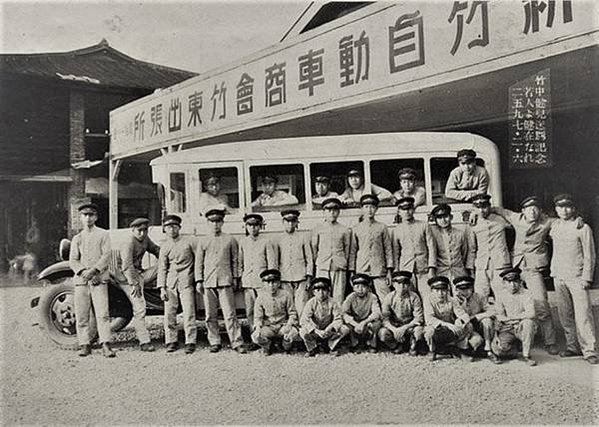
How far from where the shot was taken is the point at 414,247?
9.65 feet

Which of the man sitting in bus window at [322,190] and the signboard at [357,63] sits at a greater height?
the signboard at [357,63]

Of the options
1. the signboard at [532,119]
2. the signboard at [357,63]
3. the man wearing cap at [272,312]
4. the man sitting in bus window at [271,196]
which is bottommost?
the man wearing cap at [272,312]

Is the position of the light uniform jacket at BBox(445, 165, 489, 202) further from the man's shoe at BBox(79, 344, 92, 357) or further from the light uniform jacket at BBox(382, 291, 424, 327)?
the man's shoe at BBox(79, 344, 92, 357)

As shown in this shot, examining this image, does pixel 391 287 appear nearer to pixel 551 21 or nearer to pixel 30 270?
pixel 551 21

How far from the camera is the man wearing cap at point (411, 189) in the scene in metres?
3.03

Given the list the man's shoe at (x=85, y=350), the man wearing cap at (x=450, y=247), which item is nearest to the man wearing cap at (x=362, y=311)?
the man wearing cap at (x=450, y=247)

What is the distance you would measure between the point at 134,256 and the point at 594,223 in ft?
8.37

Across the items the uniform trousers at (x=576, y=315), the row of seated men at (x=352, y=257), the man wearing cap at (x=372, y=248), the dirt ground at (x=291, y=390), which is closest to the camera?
the dirt ground at (x=291, y=390)

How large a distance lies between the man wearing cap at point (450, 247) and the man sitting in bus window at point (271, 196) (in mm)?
815

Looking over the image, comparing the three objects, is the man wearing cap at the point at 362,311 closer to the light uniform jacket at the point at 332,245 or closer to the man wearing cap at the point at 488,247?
the light uniform jacket at the point at 332,245

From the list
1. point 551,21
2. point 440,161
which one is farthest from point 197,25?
point 551,21

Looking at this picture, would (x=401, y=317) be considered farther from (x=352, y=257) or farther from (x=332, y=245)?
(x=332, y=245)

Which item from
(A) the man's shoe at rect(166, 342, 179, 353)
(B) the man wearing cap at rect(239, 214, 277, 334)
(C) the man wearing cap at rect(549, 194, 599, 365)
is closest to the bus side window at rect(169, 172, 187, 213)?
(B) the man wearing cap at rect(239, 214, 277, 334)

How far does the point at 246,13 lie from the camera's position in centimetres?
307
